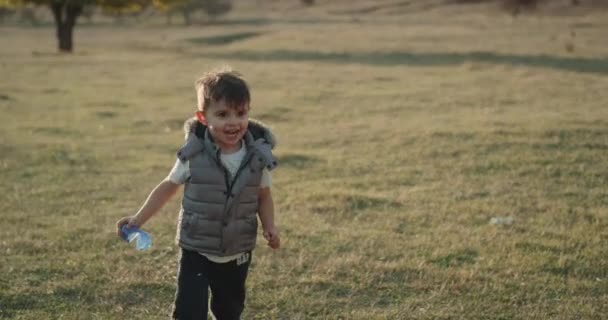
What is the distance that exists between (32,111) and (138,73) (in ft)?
26.6

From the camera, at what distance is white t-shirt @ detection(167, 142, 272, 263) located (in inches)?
149

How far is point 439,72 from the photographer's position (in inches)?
826

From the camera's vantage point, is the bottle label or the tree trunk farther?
the tree trunk

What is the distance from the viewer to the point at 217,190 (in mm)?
3742

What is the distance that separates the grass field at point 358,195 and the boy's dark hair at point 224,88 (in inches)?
76.8

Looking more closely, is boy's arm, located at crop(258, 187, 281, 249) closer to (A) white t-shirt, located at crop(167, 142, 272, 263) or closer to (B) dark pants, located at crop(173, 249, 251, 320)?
(A) white t-shirt, located at crop(167, 142, 272, 263)

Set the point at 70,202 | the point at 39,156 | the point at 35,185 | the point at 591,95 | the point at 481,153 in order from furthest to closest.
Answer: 1. the point at 591,95
2. the point at 39,156
3. the point at 481,153
4. the point at 35,185
5. the point at 70,202

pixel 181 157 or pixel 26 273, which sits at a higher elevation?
pixel 181 157

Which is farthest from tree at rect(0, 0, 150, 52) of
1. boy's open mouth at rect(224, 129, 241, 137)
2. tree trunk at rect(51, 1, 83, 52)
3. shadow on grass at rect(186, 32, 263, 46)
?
boy's open mouth at rect(224, 129, 241, 137)

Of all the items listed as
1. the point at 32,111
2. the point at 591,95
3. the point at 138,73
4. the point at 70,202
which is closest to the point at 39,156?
the point at 70,202

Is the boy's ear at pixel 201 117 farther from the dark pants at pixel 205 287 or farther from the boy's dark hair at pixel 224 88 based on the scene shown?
the dark pants at pixel 205 287

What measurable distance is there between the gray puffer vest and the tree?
31.5 m

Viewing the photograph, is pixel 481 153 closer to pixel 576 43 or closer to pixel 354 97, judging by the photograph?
pixel 354 97

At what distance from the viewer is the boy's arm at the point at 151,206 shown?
3812 millimetres
